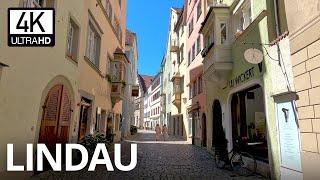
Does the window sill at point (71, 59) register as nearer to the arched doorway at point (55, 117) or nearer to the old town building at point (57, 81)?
the old town building at point (57, 81)

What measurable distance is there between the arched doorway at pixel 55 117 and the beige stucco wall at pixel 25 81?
414 millimetres

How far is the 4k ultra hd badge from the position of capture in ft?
14.4

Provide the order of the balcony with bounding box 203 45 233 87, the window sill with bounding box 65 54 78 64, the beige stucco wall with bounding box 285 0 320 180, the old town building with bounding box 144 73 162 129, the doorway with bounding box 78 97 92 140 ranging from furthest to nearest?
1. the old town building with bounding box 144 73 162 129
2. the doorway with bounding box 78 97 92 140
3. the balcony with bounding box 203 45 233 87
4. the window sill with bounding box 65 54 78 64
5. the beige stucco wall with bounding box 285 0 320 180

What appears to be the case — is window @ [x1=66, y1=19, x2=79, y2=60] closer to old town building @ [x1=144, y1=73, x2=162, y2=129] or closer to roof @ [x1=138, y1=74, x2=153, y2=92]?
old town building @ [x1=144, y1=73, x2=162, y2=129]

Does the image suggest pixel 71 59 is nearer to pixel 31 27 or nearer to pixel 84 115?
pixel 84 115

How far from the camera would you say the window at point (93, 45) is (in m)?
14.8

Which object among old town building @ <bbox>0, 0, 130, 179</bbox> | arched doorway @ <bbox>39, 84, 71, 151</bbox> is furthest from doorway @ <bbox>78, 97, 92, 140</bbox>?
arched doorway @ <bbox>39, 84, 71, 151</bbox>

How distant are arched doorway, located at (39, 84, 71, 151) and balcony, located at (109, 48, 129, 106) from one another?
944cm

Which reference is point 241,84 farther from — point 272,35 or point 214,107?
point 214,107

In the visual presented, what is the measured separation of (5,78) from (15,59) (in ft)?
2.08

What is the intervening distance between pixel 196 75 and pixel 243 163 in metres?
11.9

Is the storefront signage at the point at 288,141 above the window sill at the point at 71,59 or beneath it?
beneath

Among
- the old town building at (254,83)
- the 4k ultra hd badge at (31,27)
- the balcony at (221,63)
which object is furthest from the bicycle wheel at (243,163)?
the 4k ultra hd badge at (31,27)

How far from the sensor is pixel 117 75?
72.8 ft
